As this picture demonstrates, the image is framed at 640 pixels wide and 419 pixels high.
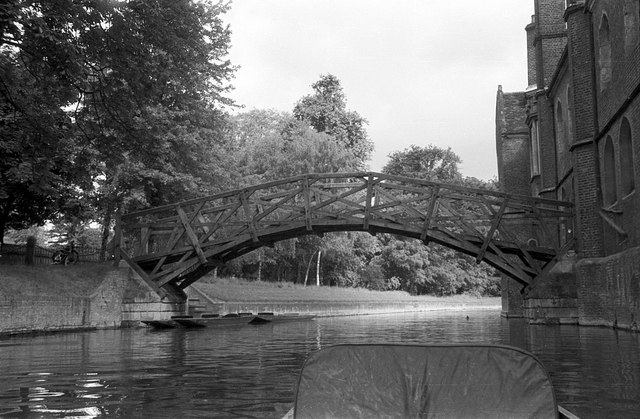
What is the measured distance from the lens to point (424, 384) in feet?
11.6

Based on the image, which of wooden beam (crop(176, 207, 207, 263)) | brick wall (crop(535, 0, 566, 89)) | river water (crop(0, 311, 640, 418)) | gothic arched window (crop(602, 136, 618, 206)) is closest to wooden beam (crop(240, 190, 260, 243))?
wooden beam (crop(176, 207, 207, 263))

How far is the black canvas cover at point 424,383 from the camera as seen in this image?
11.3ft

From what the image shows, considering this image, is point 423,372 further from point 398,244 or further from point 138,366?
point 398,244

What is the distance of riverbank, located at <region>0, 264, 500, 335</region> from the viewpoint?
20.0 meters

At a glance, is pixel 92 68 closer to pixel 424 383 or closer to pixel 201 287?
pixel 424 383

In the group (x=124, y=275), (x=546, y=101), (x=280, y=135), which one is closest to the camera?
(x=124, y=275)

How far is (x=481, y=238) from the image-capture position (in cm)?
2420

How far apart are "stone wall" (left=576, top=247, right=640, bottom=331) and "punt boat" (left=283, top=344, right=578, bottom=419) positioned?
487 inches

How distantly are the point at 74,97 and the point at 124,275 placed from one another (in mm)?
15505

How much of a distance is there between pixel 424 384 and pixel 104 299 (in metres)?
22.5

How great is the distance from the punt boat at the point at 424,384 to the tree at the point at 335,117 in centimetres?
4649

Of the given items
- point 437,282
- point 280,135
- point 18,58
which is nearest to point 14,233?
point 280,135

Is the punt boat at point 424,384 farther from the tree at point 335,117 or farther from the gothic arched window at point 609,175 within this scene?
the tree at point 335,117

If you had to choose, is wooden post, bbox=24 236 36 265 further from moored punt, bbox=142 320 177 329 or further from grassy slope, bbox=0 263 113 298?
moored punt, bbox=142 320 177 329
